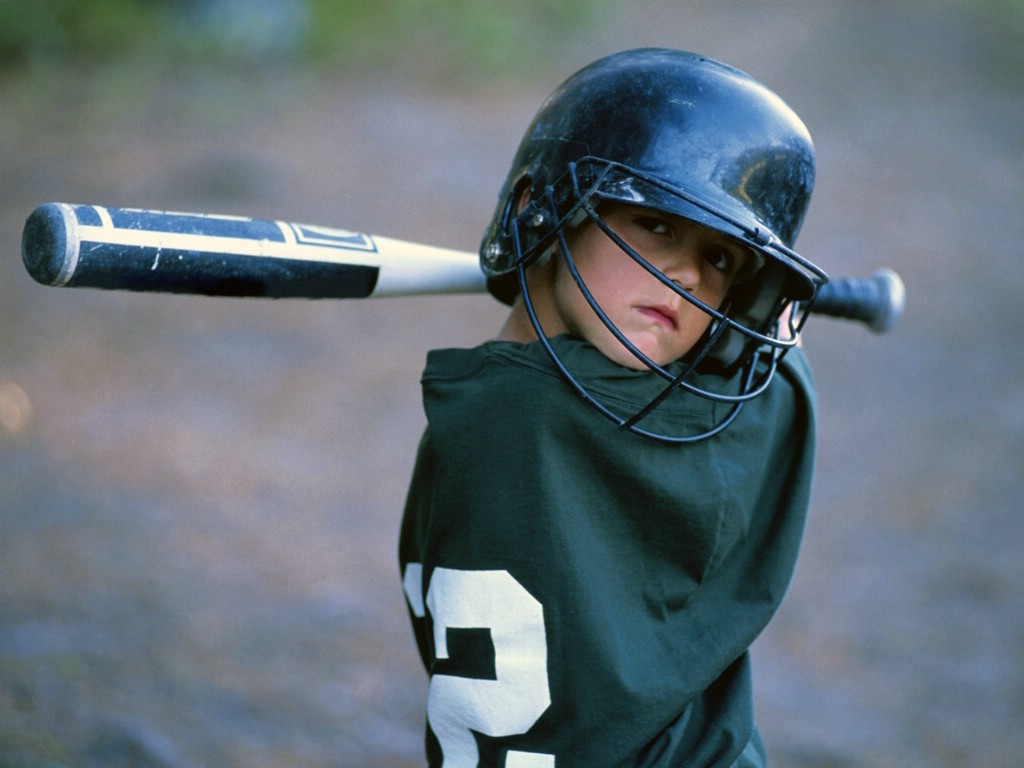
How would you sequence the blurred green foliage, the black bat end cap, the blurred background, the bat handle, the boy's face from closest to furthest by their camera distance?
the black bat end cap, the boy's face, the bat handle, the blurred background, the blurred green foliage

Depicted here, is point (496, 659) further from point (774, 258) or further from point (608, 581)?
point (774, 258)

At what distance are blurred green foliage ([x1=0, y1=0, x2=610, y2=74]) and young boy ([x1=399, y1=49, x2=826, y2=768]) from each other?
7435 mm

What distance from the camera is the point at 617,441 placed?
1912 millimetres

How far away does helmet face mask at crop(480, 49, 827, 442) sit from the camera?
189 centimetres

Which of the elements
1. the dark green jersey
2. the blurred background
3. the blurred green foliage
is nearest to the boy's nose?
the dark green jersey

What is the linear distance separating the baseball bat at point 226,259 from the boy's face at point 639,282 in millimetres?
438

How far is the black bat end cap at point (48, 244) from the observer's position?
1.84 m

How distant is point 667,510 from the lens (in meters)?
1.96

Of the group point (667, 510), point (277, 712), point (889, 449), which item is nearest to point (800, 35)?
point (889, 449)

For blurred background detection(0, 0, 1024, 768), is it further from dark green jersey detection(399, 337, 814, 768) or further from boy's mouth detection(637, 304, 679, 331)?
boy's mouth detection(637, 304, 679, 331)

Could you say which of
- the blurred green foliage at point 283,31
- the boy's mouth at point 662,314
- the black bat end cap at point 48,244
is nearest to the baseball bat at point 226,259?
the black bat end cap at point 48,244

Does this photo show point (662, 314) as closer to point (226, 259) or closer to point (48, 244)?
point (226, 259)

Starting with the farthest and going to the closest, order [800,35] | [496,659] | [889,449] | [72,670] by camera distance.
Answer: [800,35]
[889,449]
[72,670]
[496,659]

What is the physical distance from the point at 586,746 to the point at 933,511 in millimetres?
3605
